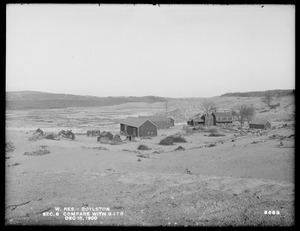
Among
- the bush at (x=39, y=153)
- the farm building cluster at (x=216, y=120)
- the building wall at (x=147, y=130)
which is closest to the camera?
the bush at (x=39, y=153)

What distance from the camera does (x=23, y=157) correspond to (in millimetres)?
13266

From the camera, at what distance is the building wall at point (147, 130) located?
26.7m

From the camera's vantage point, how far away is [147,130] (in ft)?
88.8

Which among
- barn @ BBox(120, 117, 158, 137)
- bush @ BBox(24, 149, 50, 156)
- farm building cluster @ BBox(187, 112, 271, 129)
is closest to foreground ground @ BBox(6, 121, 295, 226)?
bush @ BBox(24, 149, 50, 156)

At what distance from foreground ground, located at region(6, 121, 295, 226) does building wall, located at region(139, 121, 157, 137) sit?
14.3 metres

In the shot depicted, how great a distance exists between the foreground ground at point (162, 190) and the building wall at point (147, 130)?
46.9 feet

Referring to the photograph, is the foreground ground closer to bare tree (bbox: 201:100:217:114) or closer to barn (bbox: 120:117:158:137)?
barn (bbox: 120:117:158:137)

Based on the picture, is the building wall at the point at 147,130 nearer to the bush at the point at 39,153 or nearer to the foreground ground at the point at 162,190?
the bush at the point at 39,153

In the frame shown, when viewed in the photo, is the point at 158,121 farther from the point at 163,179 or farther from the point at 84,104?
the point at 84,104

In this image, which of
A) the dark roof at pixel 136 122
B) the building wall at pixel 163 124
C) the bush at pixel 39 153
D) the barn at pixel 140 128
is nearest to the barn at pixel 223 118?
the building wall at pixel 163 124

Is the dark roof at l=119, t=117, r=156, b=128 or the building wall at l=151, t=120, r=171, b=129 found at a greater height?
the dark roof at l=119, t=117, r=156, b=128

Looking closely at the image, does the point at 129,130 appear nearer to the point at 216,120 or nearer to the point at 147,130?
the point at 147,130

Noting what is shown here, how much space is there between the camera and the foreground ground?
682 cm
